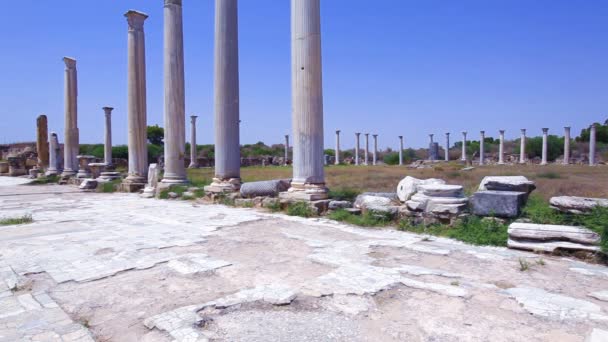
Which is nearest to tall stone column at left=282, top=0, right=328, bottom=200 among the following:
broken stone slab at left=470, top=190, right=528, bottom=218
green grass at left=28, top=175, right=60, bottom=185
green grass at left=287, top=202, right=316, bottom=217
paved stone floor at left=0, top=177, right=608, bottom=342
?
green grass at left=287, top=202, right=316, bottom=217

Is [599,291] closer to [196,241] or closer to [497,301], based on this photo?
[497,301]

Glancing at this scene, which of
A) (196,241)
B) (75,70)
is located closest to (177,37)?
(196,241)

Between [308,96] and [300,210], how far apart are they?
7.95ft

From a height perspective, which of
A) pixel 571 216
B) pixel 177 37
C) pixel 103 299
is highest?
pixel 177 37

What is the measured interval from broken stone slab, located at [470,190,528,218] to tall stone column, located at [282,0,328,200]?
3.26 metres

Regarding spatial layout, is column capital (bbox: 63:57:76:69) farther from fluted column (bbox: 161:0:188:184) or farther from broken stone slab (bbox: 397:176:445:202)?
broken stone slab (bbox: 397:176:445:202)

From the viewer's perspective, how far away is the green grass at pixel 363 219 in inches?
287

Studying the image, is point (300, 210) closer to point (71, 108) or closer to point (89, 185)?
point (89, 185)

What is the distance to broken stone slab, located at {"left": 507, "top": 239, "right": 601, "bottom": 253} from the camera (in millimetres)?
4949

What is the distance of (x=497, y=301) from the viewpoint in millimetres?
3512

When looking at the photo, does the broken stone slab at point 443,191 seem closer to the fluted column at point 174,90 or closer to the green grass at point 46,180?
the fluted column at point 174,90

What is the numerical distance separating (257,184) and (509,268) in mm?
6793

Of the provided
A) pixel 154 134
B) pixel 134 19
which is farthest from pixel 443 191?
pixel 154 134

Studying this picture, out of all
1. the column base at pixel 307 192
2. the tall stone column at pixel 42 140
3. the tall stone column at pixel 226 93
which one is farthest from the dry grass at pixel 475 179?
the tall stone column at pixel 42 140
